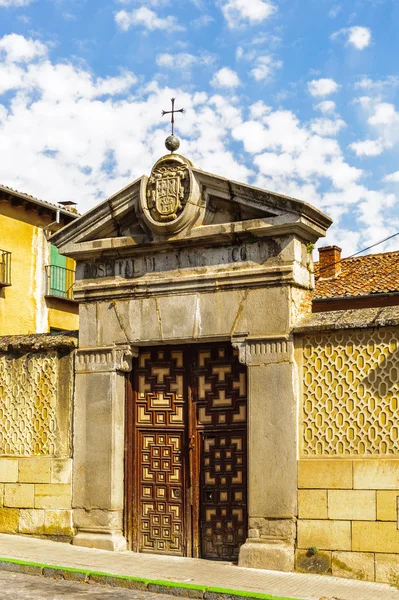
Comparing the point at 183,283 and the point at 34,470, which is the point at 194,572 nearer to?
the point at 34,470

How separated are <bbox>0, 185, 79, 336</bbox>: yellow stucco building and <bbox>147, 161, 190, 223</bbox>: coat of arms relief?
574 inches

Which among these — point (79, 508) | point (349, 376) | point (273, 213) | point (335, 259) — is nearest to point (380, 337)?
point (349, 376)

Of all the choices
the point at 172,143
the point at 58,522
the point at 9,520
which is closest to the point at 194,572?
the point at 58,522

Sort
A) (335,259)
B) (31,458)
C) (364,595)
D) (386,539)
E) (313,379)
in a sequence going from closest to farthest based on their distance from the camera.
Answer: (364,595), (386,539), (313,379), (31,458), (335,259)

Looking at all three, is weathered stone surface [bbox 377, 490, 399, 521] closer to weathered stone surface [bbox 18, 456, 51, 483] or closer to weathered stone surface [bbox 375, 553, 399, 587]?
weathered stone surface [bbox 375, 553, 399, 587]

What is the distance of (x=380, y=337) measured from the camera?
8656 millimetres

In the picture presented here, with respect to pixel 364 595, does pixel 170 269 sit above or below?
above

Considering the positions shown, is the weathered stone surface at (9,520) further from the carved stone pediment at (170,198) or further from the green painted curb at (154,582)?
the carved stone pediment at (170,198)

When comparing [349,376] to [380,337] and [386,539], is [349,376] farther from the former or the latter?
[386,539]

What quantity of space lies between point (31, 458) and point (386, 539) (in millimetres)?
4670

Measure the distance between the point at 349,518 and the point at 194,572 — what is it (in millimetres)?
1706

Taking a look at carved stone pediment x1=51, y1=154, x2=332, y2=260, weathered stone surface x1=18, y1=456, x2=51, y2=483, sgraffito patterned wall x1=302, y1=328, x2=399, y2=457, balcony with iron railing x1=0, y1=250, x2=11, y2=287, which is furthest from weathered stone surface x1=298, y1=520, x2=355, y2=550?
balcony with iron railing x1=0, y1=250, x2=11, y2=287

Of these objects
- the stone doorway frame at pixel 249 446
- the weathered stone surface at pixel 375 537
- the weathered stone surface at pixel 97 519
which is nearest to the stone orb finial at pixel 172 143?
the stone doorway frame at pixel 249 446

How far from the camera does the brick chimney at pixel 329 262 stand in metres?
26.2
